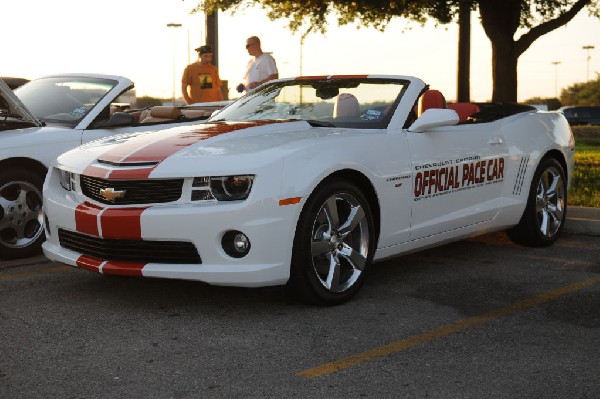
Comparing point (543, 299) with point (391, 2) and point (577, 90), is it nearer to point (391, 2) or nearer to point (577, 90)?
point (391, 2)

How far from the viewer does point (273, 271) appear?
17.1 ft

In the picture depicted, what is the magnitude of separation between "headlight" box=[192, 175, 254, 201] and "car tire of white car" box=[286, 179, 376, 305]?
0.40 metres

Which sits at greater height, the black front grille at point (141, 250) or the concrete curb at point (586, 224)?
the black front grille at point (141, 250)

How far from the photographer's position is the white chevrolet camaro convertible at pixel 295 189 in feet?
17.0

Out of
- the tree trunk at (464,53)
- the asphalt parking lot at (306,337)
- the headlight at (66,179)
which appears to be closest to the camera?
the asphalt parking lot at (306,337)

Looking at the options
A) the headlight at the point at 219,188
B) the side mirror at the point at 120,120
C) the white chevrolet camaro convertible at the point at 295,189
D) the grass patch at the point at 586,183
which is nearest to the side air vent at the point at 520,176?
the white chevrolet camaro convertible at the point at 295,189

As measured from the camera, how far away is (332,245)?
18.3ft

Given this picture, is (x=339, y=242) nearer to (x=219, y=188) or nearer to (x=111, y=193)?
(x=219, y=188)

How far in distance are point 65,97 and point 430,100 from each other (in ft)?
10.7

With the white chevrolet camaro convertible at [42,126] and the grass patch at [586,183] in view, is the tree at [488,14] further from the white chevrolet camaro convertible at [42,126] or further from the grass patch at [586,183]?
the white chevrolet camaro convertible at [42,126]

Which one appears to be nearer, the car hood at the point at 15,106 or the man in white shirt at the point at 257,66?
the car hood at the point at 15,106

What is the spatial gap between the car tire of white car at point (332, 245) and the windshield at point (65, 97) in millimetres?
3044

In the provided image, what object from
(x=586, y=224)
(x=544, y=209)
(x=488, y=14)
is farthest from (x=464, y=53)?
(x=544, y=209)

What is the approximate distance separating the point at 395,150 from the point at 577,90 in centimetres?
10919
